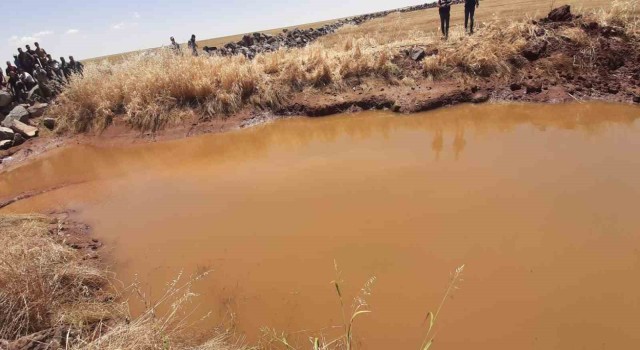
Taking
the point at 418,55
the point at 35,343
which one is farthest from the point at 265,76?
the point at 35,343

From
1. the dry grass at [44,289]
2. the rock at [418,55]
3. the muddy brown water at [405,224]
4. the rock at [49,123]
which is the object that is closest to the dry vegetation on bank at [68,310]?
the dry grass at [44,289]

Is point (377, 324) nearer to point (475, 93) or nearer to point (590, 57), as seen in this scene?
point (475, 93)

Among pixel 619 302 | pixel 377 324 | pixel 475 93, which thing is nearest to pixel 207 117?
pixel 475 93

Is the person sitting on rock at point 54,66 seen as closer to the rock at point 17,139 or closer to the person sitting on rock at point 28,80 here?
the person sitting on rock at point 28,80

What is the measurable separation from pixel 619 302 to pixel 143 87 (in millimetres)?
10277

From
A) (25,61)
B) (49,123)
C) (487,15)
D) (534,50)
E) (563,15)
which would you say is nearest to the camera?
(534,50)

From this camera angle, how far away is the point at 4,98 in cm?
1080

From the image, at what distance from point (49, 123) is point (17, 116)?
34.6 inches

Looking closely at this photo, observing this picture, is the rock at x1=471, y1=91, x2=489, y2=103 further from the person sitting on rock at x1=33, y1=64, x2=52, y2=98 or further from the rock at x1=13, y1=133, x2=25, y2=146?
the person sitting on rock at x1=33, y1=64, x2=52, y2=98

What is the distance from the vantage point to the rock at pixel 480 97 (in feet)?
28.7

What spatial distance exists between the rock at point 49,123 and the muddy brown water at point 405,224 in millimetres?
2683

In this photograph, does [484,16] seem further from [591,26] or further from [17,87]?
[17,87]

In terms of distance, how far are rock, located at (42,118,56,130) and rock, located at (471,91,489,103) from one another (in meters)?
10.6

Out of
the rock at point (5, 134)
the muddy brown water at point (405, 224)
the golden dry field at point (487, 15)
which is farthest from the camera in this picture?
the golden dry field at point (487, 15)
